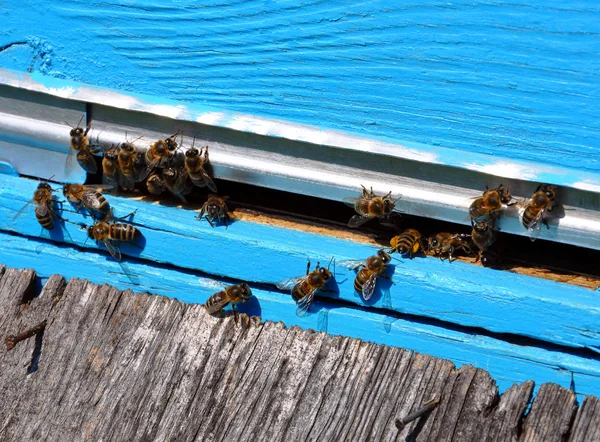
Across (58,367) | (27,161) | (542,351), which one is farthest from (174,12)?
(542,351)

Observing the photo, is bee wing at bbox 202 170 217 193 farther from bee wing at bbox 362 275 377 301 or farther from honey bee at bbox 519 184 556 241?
honey bee at bbox 519 184 556 241

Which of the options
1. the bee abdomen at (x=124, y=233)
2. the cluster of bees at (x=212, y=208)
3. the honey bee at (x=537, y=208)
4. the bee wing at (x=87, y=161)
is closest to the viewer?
the honey bee at (x=537, y=208)

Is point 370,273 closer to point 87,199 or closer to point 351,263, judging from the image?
point 351,263

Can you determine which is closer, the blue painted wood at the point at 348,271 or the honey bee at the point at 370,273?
the blue painted wood at the point at 348,271

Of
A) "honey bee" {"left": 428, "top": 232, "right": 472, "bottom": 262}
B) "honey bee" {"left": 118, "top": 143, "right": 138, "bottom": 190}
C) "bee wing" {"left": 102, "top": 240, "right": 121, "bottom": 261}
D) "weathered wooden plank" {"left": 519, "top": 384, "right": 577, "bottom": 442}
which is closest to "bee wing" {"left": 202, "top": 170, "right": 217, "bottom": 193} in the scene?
"honey bee" {"left": 118, "top": 143, "right": 138, "bottom": 190}

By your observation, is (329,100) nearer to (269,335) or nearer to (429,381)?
(269,335)

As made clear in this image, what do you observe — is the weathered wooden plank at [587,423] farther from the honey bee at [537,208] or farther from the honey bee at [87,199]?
the honey bee at [87,199]

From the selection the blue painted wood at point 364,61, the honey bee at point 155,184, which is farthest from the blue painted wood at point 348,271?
the blue painted wood at point 364,61
